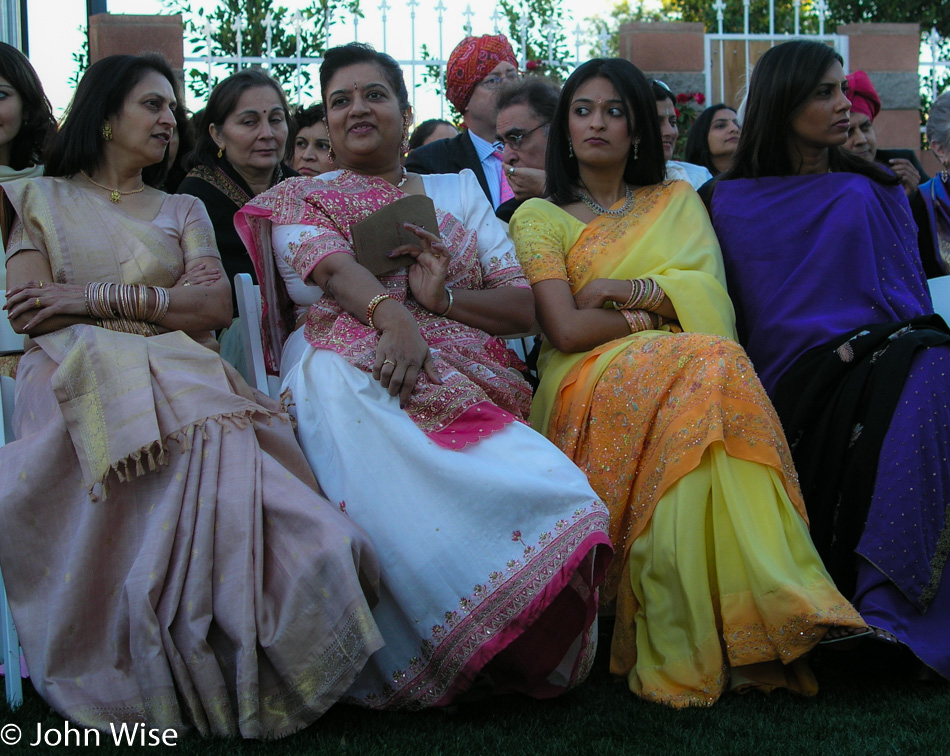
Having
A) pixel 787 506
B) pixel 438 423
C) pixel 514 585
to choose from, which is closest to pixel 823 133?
pixel 787 506

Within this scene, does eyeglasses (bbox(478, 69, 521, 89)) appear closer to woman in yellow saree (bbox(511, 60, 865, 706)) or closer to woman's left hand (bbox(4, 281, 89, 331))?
woman in yellow saree (bbox(511, 60, 865, 706))

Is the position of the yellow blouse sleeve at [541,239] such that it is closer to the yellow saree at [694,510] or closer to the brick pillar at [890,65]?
the yellow saree at [694,510]

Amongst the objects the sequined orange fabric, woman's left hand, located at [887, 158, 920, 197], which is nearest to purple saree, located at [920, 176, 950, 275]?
woman's left hand, located at [887, 158, 920, 197]

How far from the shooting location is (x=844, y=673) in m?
3.05

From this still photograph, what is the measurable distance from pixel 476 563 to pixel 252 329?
4.08 feet

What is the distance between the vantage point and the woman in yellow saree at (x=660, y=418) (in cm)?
289

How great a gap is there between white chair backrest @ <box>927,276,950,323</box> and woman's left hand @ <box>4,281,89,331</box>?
118 inches

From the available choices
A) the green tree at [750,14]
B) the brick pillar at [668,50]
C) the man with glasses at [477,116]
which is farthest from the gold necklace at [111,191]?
the green tree at [750,14]

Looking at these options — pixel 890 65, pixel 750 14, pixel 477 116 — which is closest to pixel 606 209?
pixel 477 116

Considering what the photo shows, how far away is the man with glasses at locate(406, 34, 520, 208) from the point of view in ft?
17.5

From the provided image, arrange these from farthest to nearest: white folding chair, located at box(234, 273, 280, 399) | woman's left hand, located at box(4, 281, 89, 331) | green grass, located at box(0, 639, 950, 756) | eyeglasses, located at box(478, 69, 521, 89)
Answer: eyeglasses, located at box(478, 69, 521, 89) → white folding chair, located at box(234, 273, 280, 399) → woman's left hand, located at box(4, 281, 89, 331) → green grass, located at box(0, 639, 950, 756)

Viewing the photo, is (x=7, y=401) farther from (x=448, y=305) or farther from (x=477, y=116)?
(x=477, y=116)

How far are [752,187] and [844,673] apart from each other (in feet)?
5.91

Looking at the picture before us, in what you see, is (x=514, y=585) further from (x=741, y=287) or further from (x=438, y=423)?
(x=741, y=287)
